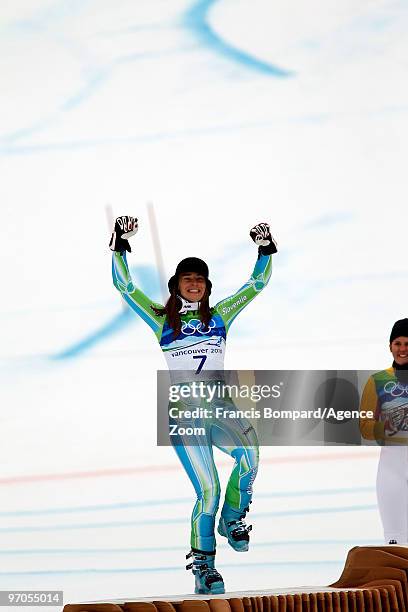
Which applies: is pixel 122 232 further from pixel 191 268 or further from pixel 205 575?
pixel 205 575

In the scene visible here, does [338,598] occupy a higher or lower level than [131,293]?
lower

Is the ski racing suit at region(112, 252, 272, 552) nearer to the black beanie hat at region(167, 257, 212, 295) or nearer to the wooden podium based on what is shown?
the black beanie hat at region(167, 257, 212, 295)

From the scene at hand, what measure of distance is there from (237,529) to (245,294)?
0.71m

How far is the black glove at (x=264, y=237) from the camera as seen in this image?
10.3ft

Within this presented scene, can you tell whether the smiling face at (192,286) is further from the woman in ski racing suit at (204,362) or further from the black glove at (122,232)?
the black glove at (122,232)

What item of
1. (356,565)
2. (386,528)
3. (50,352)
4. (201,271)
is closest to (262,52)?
(50,352)

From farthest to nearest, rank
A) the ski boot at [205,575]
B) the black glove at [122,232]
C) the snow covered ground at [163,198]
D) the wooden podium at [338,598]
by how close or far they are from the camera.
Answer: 1. the snow covered ground at [163,198]
2. the black glove at [122,232]
3. the ski boot at [205,575]
4. the wooden podium at [338,598]

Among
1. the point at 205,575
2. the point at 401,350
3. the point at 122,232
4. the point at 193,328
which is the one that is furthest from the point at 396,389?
the point at 122,232

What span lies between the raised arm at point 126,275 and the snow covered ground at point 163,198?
1118mm

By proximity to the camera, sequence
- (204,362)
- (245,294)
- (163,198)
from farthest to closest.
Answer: (163,198) < (245,294) < (204,362)

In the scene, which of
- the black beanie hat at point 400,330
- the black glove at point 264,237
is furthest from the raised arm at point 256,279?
the black beanie hat at point 400,330

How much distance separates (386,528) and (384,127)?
209 cm

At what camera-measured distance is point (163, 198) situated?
15.1 ft

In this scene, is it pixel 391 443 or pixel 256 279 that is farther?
pixel 391 443
